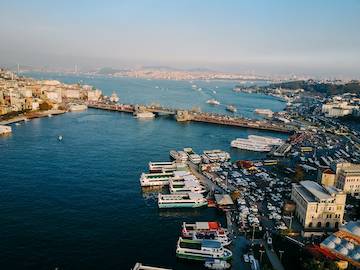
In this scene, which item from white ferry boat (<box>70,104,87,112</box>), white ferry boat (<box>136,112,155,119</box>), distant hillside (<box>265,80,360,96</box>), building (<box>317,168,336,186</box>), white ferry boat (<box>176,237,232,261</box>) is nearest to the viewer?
white ferry boat (<box>176,237,232,261</box>)

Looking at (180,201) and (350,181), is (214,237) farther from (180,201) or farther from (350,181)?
(350,181)

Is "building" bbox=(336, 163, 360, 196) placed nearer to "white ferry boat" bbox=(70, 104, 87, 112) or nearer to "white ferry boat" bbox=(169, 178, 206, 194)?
"white ferry boat" bbox=(169, 178, 206, 194)

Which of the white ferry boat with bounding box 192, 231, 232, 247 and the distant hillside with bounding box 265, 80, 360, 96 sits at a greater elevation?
the distant hillside with bounding box 265, 80, 360, 96

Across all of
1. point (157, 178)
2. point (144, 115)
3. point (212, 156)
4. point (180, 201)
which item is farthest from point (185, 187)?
point (144, 115)

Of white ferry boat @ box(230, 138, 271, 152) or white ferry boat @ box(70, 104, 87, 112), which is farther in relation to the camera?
white ferry boat @ box(70, 104, 87, 112)

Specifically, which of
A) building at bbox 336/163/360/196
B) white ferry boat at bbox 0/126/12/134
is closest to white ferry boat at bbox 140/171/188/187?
building at bbox 336/163/360/196

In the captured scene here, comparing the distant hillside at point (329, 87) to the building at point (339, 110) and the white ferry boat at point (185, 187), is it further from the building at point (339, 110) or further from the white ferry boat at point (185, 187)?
the white ferry boat at point (185, 187)

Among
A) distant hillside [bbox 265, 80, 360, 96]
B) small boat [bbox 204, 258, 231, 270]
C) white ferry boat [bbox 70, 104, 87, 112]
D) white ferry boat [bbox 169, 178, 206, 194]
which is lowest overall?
small boat [bbox 204, 258, 231, 270]
